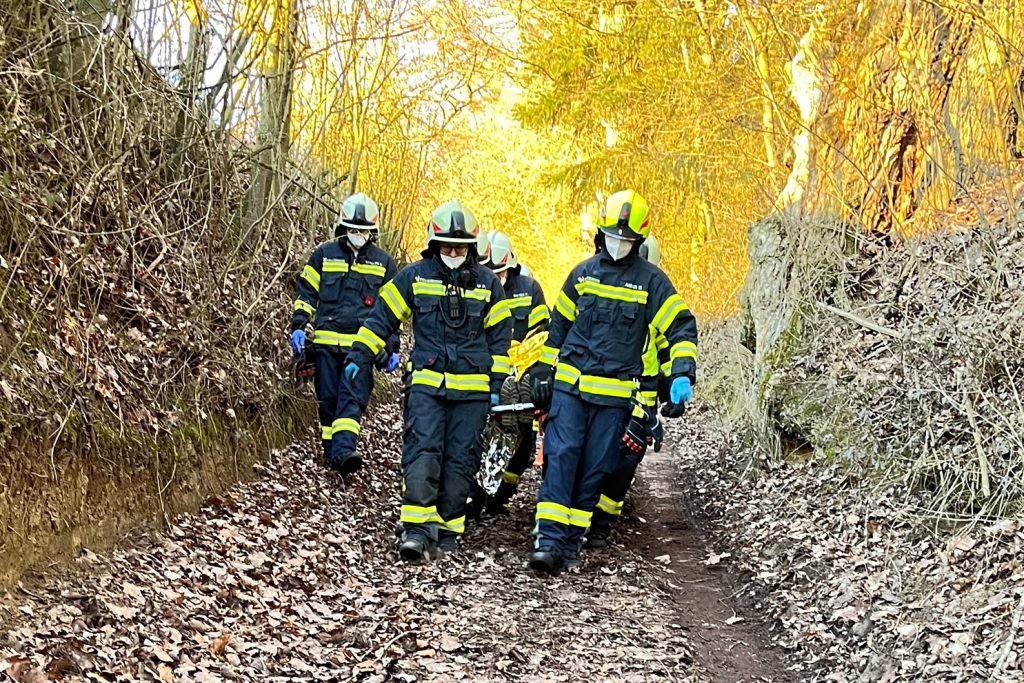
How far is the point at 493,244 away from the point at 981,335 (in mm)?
4684

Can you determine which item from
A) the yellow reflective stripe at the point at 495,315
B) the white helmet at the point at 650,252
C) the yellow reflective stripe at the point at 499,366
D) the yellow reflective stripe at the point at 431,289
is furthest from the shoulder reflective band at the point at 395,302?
the white helmet at the point at 650,252

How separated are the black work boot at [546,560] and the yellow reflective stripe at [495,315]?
1753 millimetres

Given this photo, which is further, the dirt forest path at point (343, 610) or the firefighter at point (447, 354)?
the firefighter at point (447, 354)

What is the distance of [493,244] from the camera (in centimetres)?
942

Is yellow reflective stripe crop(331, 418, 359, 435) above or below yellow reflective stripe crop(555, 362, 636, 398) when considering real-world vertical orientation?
below

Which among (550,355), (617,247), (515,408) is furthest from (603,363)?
(515,408)

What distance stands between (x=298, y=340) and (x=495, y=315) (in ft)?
6.19

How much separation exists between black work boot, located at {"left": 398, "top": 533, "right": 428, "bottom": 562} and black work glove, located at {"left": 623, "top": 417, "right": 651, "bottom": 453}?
1.64 metres

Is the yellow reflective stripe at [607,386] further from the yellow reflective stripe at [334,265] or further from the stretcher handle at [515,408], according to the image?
the yellow reflective stripe at [334,265]

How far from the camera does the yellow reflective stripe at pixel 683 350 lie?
6.88 m

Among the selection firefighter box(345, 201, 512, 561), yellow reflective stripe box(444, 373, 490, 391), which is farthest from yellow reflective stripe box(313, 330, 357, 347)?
yellow reflective stripe box(444, 373, 490, 391)

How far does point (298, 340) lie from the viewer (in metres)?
8.28

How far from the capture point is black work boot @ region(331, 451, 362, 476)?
8141 millimetres

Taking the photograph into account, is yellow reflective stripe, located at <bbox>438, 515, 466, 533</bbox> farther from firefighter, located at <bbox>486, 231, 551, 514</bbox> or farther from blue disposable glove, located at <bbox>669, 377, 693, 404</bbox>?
blue disposable glove, located at <bbox>669, 377, 693, 404</bbox>
